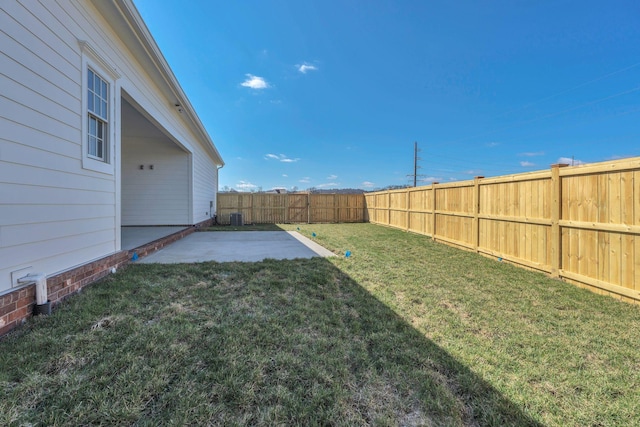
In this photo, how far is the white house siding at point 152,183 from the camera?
8.62 metres

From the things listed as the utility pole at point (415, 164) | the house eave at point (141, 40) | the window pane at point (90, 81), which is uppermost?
the utility pole at point (415, 164)

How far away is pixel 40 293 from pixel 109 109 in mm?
2808

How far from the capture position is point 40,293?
97.7 inches

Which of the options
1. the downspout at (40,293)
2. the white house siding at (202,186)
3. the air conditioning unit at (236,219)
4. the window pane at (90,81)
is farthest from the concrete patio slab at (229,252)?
the air conditioning unit at (236,219)

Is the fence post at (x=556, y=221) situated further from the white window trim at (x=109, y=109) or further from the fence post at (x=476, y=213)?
the white window trim at (x=109, y=109)

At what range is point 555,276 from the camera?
4.16 meters

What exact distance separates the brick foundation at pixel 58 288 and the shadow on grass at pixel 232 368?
137 mm

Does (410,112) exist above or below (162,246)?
above

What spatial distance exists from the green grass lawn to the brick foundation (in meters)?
0.13

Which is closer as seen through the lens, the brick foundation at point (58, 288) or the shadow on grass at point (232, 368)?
the shadow on grass at point (232, 368)

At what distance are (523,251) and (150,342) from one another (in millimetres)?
5917

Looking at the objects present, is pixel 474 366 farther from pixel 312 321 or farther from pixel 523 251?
pixel 523 251

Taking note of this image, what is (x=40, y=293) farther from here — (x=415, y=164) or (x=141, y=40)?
(x=415, y=164)

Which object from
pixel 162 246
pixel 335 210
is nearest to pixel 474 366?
pixel 162 246
